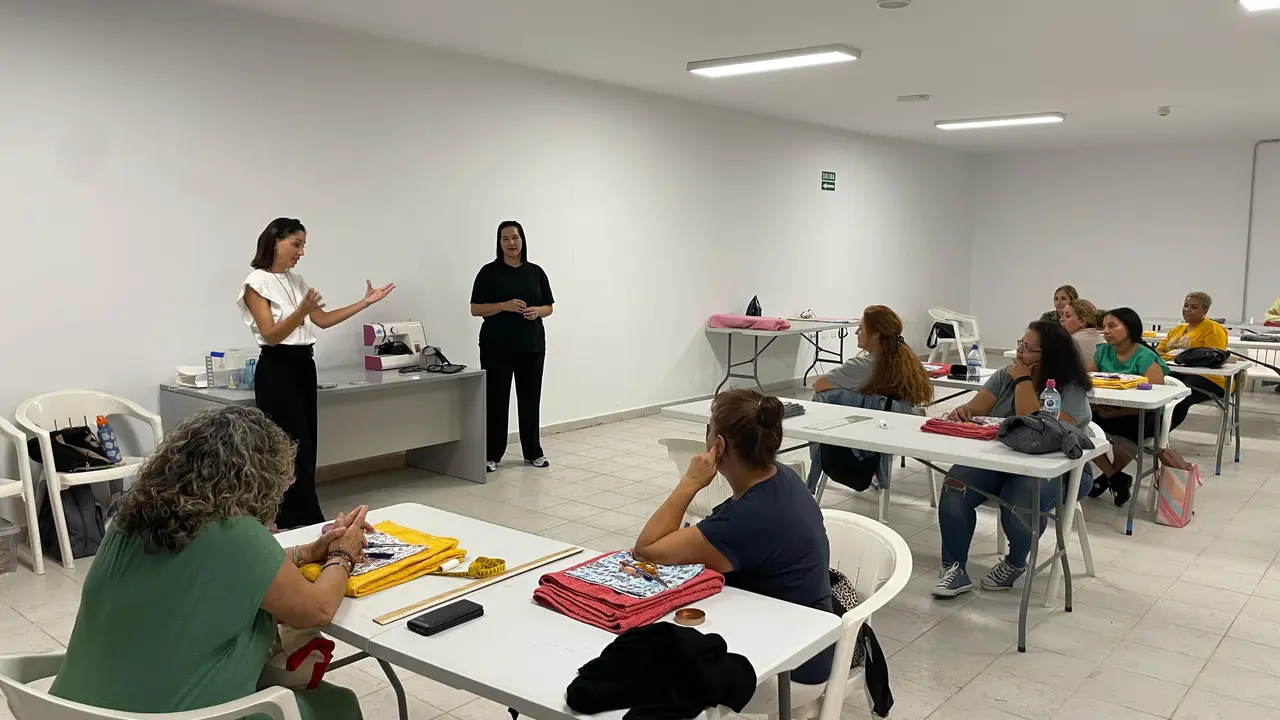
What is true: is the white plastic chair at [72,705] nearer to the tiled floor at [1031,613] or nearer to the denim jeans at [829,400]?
the tiled floor at [1031,613]

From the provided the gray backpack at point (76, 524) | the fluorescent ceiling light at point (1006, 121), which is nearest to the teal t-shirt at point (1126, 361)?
the fluorescent ceiling light at point (1006, 121)

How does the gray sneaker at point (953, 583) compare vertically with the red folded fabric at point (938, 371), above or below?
below

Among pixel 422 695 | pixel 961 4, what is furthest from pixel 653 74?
pixel 422 695

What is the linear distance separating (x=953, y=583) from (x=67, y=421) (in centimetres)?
401

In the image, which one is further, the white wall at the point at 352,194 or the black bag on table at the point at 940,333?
the black bag on table at the point at 940,333

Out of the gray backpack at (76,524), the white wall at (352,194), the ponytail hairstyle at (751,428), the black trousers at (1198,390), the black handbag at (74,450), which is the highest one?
the white wall at (352,194)

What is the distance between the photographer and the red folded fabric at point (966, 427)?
12.0 ft

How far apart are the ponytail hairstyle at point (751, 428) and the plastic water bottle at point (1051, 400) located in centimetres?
187

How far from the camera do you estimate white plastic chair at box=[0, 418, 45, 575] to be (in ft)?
12.9

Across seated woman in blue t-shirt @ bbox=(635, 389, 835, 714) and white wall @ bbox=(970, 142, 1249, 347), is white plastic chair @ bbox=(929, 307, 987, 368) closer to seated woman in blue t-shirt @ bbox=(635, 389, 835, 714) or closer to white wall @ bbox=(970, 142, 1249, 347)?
white wall @ bbox=(970, 142, 1249, 347)

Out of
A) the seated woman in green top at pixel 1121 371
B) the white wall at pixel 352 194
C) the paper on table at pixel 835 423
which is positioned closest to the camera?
the paper on table at pixel 835 423

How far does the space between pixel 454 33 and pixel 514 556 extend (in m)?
4.04

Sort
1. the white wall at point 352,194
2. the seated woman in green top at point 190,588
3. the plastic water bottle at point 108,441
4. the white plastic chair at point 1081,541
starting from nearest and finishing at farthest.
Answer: the seated woman in green top at point 190,588 < the white plastic chair at point 1081,541 < the plastic water bottle at point 108,441 < the white wall at point 352,194

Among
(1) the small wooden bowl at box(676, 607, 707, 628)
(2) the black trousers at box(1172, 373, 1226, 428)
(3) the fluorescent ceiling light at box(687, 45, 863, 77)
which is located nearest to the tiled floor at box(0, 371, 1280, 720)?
(2) the black trousers at box(1172, 373, 1226, 428)
